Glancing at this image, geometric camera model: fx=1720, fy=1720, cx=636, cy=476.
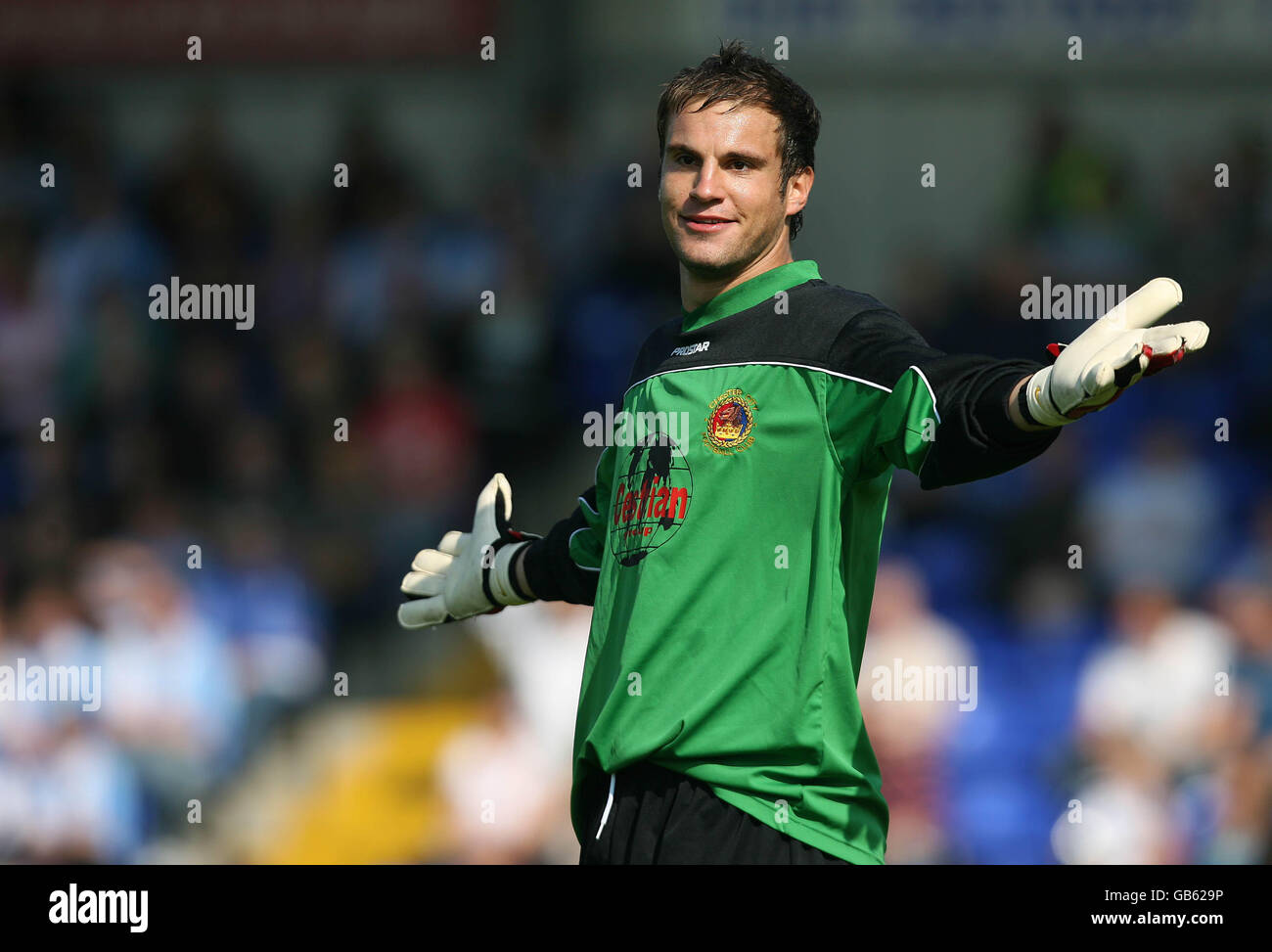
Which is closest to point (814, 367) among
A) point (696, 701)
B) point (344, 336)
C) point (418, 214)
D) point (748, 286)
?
point (748, 286)

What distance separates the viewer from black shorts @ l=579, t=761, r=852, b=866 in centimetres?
296

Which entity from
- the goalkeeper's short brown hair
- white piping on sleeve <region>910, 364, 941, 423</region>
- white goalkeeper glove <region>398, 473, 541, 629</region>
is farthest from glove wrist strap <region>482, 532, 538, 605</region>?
white piping on sleeve <region>910, 364, 941, 423</region>

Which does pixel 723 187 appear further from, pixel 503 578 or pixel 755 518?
pixel 503 578

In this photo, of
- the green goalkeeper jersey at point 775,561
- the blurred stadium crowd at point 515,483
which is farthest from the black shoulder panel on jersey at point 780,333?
the blurred stadium crowd at point 515,483

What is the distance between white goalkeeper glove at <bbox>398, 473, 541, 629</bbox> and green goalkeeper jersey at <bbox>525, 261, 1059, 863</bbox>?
2.11ft

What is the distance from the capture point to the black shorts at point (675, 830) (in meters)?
2.96

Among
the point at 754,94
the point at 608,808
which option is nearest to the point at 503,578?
the point at 608,808

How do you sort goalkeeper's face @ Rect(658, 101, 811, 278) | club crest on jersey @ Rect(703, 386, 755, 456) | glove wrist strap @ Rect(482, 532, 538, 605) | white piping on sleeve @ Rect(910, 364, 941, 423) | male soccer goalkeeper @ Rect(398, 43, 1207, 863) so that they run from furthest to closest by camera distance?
glove wrist strap @ Rect(482, 532, 538, 605), goalkeeper's face @ Rect(658, 101, 811, 278), club crest on jersey @ Rect(703, 386, 755, 456), male soccer goalkeeper @ Rect(398, 43, 1207, 863), white piping on sleeve @ Rect(910, 364, 941, 423)

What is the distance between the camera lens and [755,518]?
9.98 feet

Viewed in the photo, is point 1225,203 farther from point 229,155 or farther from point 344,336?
point 229,155

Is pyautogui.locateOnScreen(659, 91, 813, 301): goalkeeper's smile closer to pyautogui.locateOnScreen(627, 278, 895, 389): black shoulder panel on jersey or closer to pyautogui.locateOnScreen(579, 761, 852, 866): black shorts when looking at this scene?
pyautogui.locateOnScreen(627, 278, 895, 389): black shoulder panel on jersey

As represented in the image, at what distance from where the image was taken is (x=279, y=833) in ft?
26.4

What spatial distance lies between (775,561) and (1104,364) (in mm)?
691
